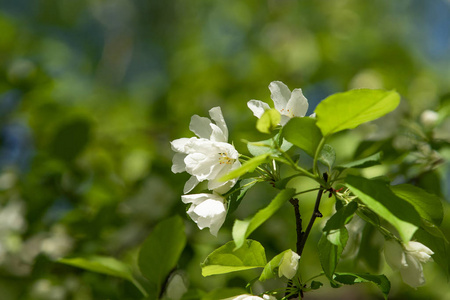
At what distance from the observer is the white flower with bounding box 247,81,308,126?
63 centimetres

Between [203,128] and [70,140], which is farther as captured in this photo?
[70,140]

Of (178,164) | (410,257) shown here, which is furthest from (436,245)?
(178,164)

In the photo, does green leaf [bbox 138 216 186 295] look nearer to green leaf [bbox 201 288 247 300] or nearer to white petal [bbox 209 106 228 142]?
green leaf [bbox 201 288 247 300]

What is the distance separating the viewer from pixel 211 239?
137 centimetres

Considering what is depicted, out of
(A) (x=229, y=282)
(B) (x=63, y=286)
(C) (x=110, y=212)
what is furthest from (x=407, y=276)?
(B) (x=63, y=286)

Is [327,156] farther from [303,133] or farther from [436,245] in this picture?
[436,245]

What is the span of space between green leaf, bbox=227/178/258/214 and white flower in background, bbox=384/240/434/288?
232 mm

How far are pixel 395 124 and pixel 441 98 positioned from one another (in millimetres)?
165

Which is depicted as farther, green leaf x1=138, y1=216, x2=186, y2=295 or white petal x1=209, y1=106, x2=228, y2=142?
green leaf x1=138, y1=216, x2=186, y2=295

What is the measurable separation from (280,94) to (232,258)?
0.84 ft

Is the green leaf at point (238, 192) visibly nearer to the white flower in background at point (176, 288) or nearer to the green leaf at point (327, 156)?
the green leaf at point (327, 156)

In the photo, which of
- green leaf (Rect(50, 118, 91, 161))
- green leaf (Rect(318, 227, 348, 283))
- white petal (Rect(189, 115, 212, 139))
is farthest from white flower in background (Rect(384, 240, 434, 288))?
green leaf (Rect(50, 118, 91, 161))

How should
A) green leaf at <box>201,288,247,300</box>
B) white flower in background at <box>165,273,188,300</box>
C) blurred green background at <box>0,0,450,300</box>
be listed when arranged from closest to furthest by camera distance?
green leaf at <box>201,288,247,300</box>, white flower in background at <box>165,273,188,300</box>, blurred green background at <box>0,0,450,300</box>

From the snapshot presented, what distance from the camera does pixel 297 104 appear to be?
64 cm
